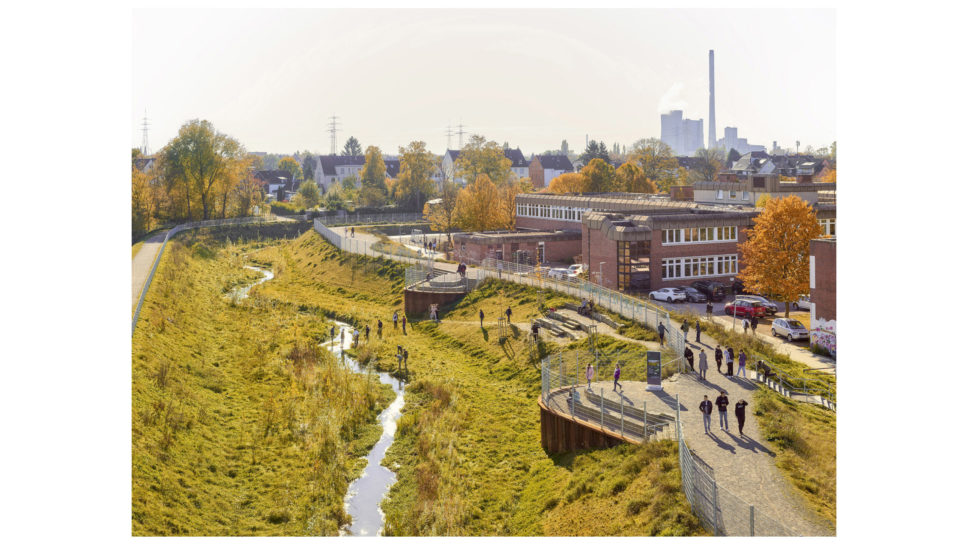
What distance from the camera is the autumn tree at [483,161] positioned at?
371 feet

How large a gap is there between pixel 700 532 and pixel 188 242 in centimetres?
6902

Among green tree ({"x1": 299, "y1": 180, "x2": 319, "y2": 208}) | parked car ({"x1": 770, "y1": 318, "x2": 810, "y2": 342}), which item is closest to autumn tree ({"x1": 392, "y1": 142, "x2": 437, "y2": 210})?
green tree ({"x1": 299, "y1": 180, "x2": 319, "y2": 208})

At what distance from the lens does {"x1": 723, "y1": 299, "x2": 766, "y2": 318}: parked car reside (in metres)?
43.8

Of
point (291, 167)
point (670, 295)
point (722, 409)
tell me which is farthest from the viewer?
point (291, 167)

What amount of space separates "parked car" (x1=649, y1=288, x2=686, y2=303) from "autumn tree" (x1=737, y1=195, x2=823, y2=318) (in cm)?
405

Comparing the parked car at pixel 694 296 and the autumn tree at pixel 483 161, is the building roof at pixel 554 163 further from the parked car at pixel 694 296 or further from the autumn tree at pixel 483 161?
the parked car at pixel 694 296

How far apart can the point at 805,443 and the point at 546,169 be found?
417 feet

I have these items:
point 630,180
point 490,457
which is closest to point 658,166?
point 630,180

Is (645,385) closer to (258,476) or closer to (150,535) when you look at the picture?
(258,476)

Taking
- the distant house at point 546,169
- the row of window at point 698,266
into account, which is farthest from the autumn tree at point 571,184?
the distant house at point 546,169

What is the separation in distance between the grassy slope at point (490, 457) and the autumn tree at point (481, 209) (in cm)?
2763

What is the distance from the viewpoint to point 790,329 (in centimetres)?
3928

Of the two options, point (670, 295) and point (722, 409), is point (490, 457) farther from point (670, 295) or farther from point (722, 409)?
point (670, 295)

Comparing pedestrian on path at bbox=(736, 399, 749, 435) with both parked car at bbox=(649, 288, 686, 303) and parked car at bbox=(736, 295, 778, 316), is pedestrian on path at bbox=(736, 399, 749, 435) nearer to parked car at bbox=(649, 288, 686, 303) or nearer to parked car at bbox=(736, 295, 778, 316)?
parked car at bbox=(736, 295, 778, 316)
